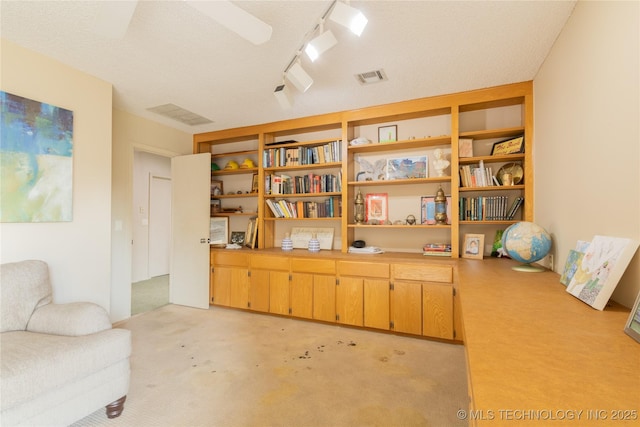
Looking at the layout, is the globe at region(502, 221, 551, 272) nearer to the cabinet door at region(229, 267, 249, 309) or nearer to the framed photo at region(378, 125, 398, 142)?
the framed photo at region(378, 125, 398, 142)

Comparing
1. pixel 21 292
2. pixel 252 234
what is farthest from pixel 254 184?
pixel 21 292

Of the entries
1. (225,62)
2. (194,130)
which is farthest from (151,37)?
(194,130)

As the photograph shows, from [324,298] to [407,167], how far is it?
1745mm

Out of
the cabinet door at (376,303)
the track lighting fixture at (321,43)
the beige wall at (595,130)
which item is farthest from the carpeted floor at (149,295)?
the beige wall at (595,130)

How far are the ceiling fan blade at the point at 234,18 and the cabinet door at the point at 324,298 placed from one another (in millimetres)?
2335

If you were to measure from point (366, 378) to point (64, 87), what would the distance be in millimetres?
3346

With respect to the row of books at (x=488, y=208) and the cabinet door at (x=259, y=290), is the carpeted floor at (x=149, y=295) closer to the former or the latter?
the cabinet door at (x=259, y=290)

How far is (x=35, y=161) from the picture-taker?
215cm

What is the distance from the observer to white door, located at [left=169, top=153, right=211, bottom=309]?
12.3 ft

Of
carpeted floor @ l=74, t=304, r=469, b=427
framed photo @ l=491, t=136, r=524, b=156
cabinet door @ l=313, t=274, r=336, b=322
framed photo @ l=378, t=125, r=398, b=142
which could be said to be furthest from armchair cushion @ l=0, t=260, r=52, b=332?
framed photo @ l=491, t=136, r=524, b=156

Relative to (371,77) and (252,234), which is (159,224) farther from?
(371,77)

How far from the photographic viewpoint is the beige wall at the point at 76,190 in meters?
2.11

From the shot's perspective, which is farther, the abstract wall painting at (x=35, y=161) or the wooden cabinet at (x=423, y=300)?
the wooden cabinet at (x=423, y=300)

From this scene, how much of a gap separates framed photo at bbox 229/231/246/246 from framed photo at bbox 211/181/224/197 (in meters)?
0.64
